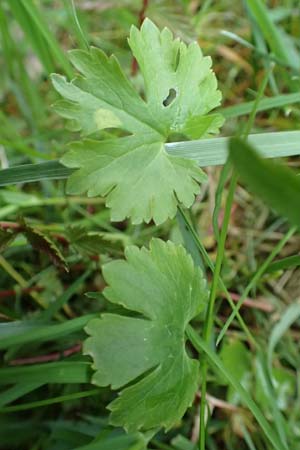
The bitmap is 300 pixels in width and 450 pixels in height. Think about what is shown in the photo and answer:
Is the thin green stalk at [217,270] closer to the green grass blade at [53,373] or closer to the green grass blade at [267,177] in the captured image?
the green grass blade at [53,373]

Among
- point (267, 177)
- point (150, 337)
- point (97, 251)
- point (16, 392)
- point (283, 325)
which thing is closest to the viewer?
point (267, 177)

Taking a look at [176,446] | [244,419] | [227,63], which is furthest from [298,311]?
[227,63]

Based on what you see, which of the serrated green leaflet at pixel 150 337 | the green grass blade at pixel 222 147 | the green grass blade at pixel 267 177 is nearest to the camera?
the green grass blade at pixel 267 177

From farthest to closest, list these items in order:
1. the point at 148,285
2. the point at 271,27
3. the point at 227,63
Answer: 1. the point at 227,63
2. the point at 271,27
3. the point at 148,285

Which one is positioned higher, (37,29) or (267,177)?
(267,177)

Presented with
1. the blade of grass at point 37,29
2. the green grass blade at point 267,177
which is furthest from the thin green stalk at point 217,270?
the blade of grass at point 37,29

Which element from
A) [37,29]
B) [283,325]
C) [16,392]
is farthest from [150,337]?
[37,29]

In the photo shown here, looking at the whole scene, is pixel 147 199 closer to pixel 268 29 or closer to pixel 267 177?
pixel 267 177

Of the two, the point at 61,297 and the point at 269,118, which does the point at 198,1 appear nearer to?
the point at 269,118
